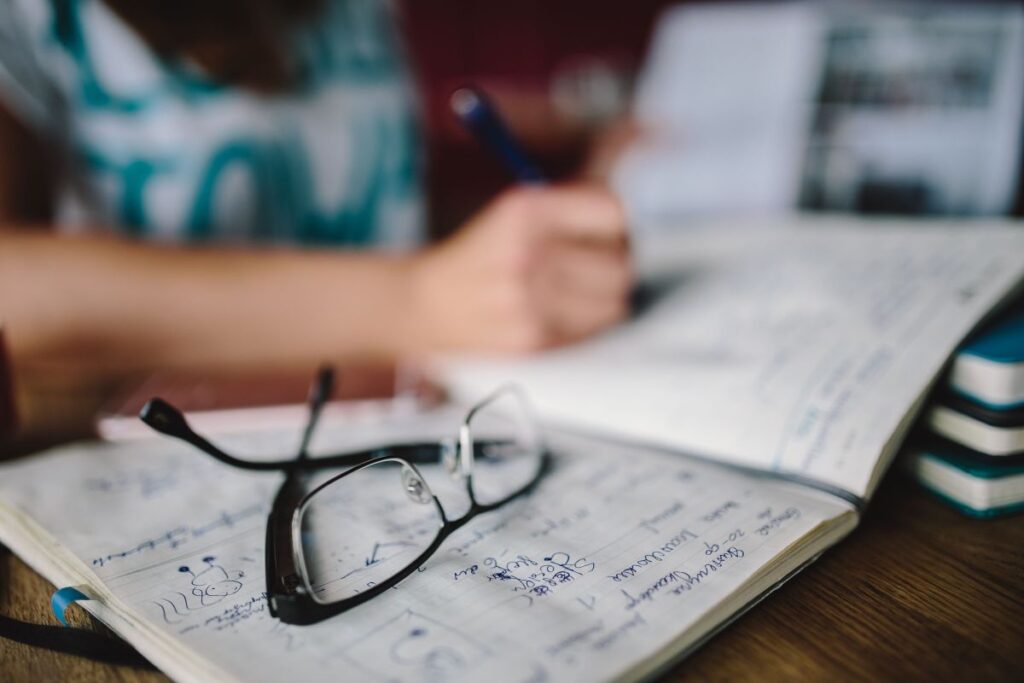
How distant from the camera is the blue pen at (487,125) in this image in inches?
17.4

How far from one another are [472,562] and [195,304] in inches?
13.8

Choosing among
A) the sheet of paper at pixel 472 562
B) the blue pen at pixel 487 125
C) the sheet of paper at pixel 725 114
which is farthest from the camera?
the sheet of paper at pixel 725 114

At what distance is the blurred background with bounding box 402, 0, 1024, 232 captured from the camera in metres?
0.55

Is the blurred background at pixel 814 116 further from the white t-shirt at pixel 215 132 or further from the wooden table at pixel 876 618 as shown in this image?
A: the wooden table at pixel 876 618

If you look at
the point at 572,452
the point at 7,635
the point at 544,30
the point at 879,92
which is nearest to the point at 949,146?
the point at 879,92

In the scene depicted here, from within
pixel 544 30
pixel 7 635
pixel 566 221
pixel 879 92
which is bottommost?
pixel 7 635

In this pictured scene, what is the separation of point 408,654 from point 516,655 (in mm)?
33

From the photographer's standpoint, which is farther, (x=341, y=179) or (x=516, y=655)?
(x=341, y=179)

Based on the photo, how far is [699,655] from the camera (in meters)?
0.23

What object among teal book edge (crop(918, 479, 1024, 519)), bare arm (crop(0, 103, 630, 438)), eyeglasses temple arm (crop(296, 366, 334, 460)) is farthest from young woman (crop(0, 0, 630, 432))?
teal book edge (crop(918, 479, 1024, 519))

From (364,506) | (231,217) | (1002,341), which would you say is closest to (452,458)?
(364,506)

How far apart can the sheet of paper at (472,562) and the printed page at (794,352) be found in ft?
0.08

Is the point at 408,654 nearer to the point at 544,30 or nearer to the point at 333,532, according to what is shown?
the point at 333,532

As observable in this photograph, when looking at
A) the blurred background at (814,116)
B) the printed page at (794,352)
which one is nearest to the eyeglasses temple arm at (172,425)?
the printed page at (794,352)
